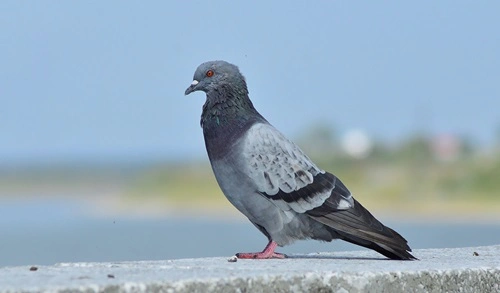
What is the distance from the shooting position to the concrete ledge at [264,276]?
4539mm

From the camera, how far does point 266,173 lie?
257 inches

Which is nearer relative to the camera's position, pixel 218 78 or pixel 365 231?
pixel 365 231

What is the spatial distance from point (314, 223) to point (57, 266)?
1.86 meters

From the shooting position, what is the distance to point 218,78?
7.04 meters

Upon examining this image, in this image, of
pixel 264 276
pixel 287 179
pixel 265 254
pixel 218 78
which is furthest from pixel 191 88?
pixel 264 276

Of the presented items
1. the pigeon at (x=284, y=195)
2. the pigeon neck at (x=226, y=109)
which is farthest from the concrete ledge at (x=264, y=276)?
the pigeon neck at (x=226, y=109)

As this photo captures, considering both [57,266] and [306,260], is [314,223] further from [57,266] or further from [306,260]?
[57,266]

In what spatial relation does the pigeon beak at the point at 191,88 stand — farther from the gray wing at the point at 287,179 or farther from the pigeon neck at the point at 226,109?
the gray wing at the point at 287,179

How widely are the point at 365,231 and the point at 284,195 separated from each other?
1.93 feet

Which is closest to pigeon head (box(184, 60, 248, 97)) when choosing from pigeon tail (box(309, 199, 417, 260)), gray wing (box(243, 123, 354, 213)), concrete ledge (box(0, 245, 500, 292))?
gray wing (box(243, 123, 354, 213))

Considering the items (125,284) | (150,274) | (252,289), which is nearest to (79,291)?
(125,284)

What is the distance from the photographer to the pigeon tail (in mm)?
6371

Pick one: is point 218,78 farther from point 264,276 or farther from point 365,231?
point 264,276

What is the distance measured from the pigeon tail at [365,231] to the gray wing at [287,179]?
56mm
